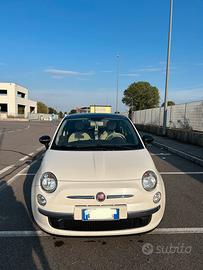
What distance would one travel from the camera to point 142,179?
347 cm

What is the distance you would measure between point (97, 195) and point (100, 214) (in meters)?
0.21

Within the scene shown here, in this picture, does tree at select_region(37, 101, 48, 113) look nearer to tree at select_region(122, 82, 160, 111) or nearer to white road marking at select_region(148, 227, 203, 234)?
tree at select_region(122, 82, 160, 111)

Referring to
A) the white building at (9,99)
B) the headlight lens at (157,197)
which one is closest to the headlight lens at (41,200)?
the headlight lens at (157,197)

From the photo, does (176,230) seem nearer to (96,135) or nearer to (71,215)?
(71,215)

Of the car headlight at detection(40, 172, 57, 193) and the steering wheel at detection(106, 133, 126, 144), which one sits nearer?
the car headlight at detection(40, 172, 57, 193)

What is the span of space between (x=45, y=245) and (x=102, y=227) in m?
0.75

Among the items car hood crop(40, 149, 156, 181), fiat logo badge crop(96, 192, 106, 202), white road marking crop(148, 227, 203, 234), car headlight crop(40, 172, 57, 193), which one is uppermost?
car hood crop(40, 149, 156, 181)

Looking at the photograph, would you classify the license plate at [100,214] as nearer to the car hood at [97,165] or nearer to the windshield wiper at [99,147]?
the car hood at [97,165]

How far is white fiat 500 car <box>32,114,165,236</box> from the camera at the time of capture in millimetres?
3215

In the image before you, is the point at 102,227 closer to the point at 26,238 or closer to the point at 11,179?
the point at 26,238

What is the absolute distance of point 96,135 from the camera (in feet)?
16.1

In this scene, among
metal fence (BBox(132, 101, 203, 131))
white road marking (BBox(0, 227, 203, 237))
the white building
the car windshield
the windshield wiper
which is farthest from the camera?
the white building

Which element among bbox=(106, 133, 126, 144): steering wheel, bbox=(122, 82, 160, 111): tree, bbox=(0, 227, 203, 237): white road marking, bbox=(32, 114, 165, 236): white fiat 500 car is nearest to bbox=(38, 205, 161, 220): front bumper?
bbox=(32, 114, 165, 236): white fiat 500 car

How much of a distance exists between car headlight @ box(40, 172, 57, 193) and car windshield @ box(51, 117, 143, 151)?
0.83m
